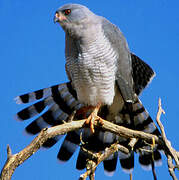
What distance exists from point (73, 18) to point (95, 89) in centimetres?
103

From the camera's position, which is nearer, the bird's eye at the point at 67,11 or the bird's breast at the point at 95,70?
the bird's breast at the point at 95,70

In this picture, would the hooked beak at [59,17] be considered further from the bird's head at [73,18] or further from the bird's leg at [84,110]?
the bird's leg at [84,110]

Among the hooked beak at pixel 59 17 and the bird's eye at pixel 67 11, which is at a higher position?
the bird's eye at pixel 67 11

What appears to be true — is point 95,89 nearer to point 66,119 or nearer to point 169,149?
point 66,119

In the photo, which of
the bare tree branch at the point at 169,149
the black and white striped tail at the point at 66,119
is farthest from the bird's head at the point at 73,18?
the bare tree branch at the point at 169,149

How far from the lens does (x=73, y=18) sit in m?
4.67

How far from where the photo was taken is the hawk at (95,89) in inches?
178

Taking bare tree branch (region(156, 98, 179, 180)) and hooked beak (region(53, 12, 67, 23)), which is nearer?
bare tree branch (region(156, 98, 179, 180))

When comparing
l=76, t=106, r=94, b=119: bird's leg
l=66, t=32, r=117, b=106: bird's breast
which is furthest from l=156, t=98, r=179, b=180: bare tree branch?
l=76, t=106, r=94, b=119: bird's leg

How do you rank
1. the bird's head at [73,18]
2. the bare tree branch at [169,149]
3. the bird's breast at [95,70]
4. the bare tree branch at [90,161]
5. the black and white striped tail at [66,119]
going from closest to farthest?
the bare tree branch at [90,161] < the bare tree branch at [169,149] < the bird's breast at [95,70] < the bird's head at [73,18] < the black and white striped tail at [66,119]

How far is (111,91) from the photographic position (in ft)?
15.4

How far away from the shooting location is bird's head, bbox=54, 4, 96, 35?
15.2 feet

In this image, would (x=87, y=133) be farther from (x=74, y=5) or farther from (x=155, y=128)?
(x=74, y=5)

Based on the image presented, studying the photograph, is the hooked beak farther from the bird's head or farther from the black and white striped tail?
the black and white striped tail
